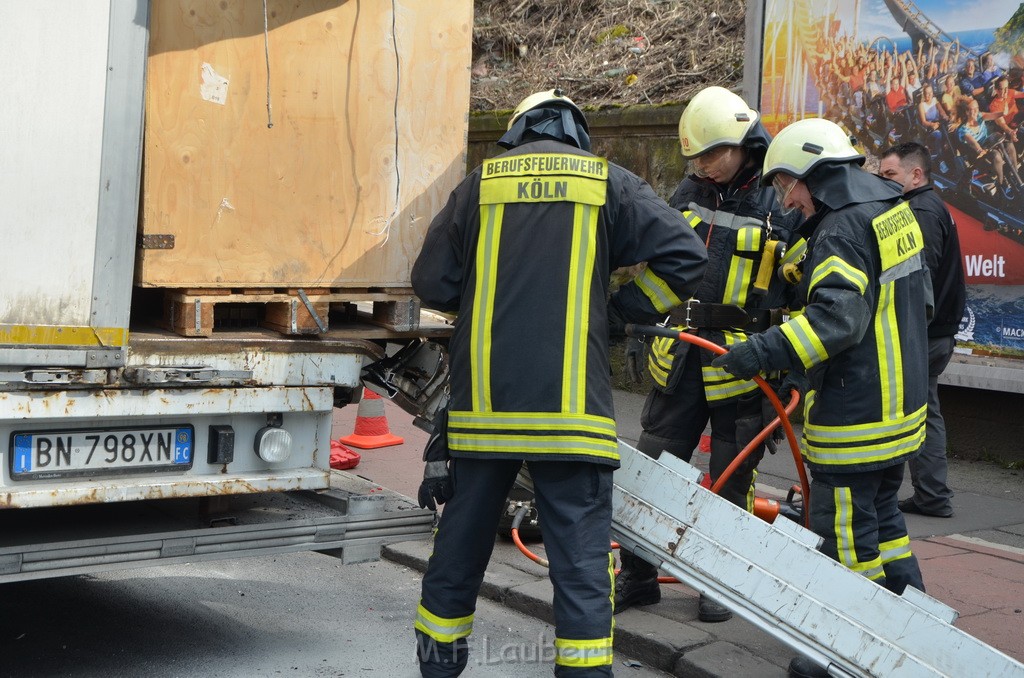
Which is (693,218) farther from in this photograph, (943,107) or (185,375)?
(943,107)

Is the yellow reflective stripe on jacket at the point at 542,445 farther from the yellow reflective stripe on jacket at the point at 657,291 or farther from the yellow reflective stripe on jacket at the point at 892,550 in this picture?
the yellow reflective stripe on jacket at the point at 892,550

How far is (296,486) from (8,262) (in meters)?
1.18

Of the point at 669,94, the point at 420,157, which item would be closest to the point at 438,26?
the point at 420,157

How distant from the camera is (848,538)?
3.83 meters

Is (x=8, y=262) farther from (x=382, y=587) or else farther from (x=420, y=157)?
(x=382, y=587)

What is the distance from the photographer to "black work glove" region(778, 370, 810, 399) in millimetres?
4258

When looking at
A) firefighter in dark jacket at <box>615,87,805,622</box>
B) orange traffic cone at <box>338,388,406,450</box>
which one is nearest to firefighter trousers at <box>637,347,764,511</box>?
firefighter in dark jacket at <box>615,87,805,622</box>

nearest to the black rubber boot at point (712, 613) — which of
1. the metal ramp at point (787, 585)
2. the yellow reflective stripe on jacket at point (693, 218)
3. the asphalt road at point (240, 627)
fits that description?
the asphalt road at point (240, 627)

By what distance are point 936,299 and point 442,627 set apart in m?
3.47

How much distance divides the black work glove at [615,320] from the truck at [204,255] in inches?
31.6

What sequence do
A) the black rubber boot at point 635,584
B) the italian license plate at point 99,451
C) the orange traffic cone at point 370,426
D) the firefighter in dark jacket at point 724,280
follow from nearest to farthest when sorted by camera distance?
the italian license plate at point 99,451
the firefighter in dark jacket at point 724,280
the black rubber boot at point 635,584
the orange traffic cone at point 370,426

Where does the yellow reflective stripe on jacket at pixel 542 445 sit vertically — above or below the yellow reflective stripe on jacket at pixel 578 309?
below

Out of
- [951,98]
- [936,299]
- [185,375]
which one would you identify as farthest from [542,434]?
[951,98]

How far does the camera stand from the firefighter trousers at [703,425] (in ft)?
14.8
